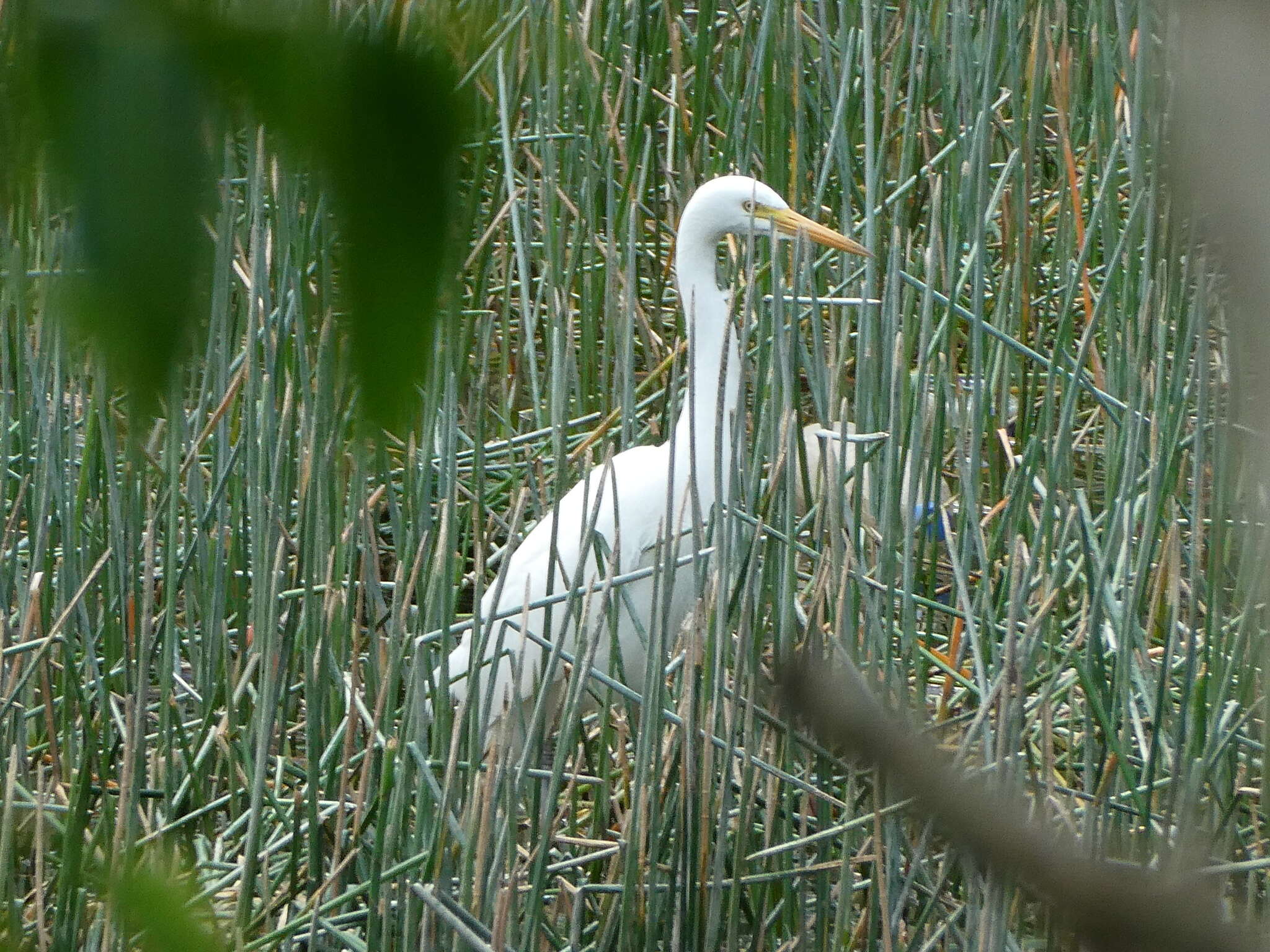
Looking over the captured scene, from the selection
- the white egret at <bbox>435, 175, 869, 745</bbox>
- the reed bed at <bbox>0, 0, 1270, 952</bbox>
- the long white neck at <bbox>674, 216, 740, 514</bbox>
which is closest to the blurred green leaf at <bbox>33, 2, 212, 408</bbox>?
the reed bed at <bbox>0, 0, 1270, 952</bbox>

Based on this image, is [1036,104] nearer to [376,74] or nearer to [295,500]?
[295,500]

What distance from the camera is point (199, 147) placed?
230 millimetres

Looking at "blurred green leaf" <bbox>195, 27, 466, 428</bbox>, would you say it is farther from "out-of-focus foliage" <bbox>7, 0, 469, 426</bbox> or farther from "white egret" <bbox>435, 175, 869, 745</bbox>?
"white egret" <bbox>435, 175, 869, 745</bbox>

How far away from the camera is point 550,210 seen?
190cm

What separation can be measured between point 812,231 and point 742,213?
0.10 metres

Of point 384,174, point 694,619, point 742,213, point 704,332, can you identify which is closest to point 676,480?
point 704,332

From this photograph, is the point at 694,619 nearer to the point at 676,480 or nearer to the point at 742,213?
the point at 676,480

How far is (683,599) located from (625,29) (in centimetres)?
103

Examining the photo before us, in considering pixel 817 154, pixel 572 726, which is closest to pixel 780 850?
pixel 572 726

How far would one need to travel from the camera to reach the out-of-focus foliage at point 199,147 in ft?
0.74

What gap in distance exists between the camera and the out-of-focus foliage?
22 centimetres

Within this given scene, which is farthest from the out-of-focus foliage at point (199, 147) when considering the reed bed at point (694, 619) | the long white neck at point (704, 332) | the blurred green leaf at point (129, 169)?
the long white neck at point (704, 332)

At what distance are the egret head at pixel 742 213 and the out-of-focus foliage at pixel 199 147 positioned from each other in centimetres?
165

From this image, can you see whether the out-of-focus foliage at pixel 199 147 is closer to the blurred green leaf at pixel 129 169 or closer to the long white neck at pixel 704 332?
the blurred green leaf at pixel 129 169
